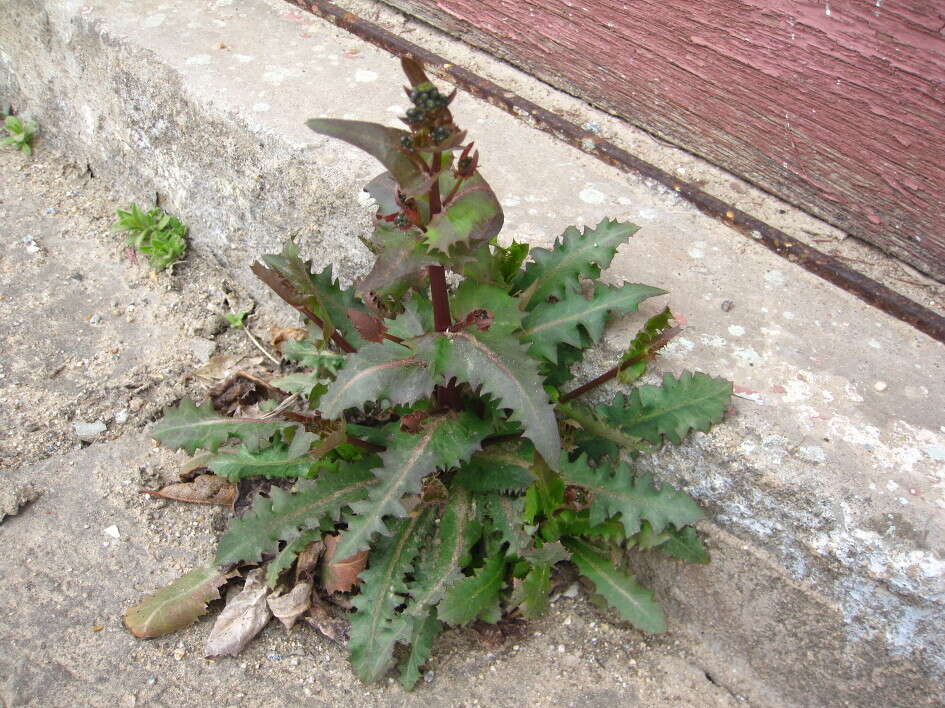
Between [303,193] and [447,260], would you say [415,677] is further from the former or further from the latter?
[303,193]

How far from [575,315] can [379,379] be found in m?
0.54

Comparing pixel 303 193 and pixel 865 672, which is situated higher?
pixel 303 193

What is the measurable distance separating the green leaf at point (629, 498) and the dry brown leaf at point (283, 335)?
1186 millimetres

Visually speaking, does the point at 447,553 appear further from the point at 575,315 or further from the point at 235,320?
the point at 235,320

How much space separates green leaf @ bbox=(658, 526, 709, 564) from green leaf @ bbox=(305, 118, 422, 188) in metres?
1.07

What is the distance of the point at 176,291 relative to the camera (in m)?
3.06

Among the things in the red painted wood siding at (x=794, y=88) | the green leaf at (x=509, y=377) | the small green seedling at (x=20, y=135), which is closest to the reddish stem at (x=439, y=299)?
the green leaf at (x=509, y=377)

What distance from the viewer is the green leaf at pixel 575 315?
2.04 metres

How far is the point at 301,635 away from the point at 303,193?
1.39 m

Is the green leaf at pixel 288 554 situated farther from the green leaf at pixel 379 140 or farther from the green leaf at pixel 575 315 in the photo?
the green leaf at pixel 379 140

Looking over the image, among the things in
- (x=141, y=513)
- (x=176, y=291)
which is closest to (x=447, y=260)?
(x=141, y=513)

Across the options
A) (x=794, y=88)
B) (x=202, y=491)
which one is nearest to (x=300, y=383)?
(x=202, y=491)

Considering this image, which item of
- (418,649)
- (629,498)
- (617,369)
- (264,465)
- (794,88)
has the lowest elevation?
(418,649)

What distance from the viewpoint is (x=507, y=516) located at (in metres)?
2.06
